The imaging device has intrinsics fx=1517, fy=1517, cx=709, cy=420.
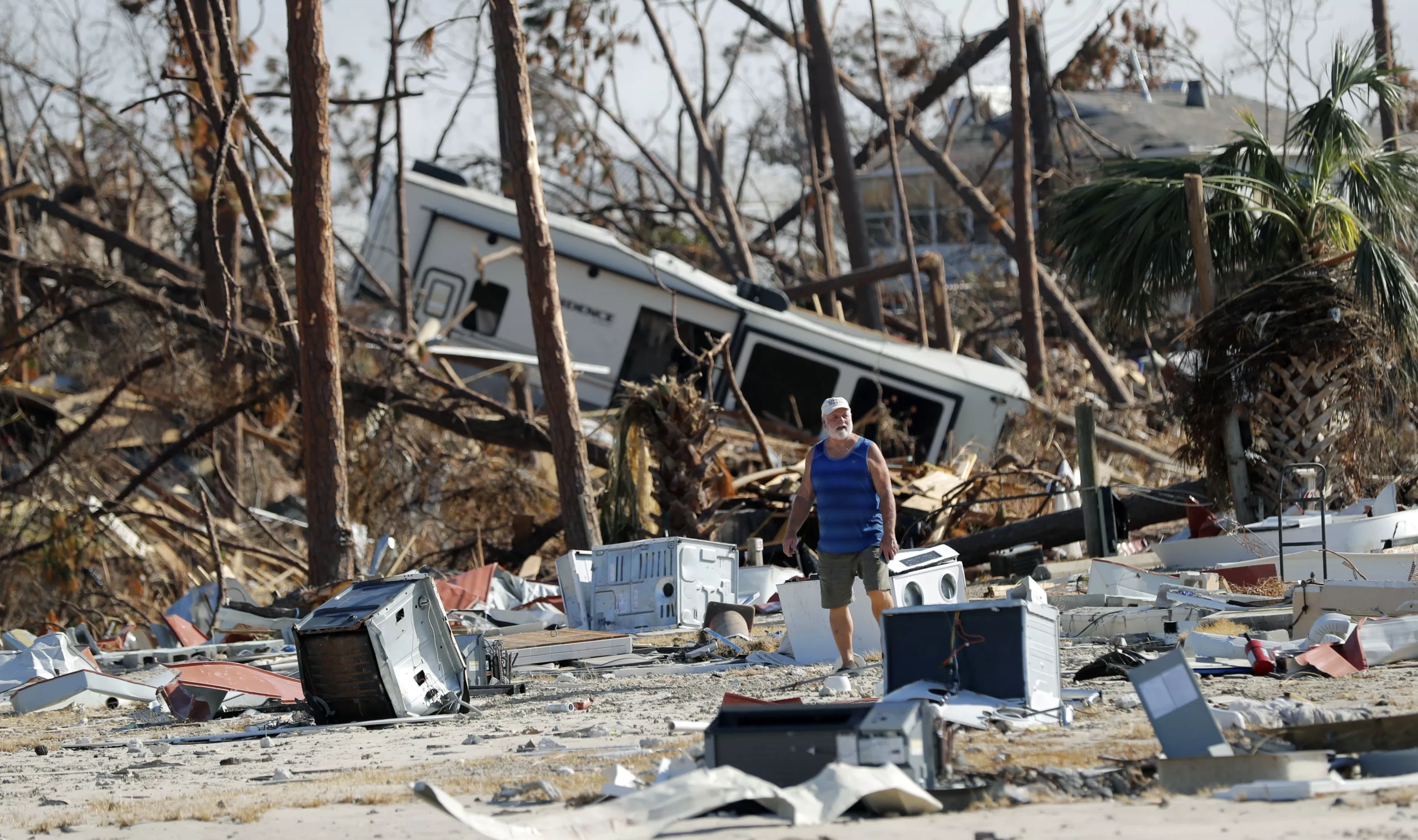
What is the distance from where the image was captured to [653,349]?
1888 centimetres

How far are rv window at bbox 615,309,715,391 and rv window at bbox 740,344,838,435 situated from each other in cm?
69

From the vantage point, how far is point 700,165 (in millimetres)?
36875

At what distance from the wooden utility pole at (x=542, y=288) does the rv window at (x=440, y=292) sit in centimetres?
510

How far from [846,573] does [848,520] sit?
0.28 meters

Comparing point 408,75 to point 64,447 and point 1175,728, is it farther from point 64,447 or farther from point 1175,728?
point 1175,728

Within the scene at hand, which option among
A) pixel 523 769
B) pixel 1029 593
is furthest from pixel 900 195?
pixel 523 769

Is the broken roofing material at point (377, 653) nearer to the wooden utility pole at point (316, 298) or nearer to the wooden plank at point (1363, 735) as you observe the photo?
the wooden plank at point (1363, 735)

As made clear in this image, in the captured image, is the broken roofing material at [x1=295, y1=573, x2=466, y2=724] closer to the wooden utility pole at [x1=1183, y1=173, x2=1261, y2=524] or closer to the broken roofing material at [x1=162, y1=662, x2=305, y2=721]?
the broken roofing material at [x1=162, y1=662, x2=305, y2=721]

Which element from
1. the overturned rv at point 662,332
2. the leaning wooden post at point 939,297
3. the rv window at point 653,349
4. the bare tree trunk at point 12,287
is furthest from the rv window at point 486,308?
the leaning wooden post at point 939,297

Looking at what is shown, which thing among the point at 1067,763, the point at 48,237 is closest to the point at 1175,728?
the point at 1067,763

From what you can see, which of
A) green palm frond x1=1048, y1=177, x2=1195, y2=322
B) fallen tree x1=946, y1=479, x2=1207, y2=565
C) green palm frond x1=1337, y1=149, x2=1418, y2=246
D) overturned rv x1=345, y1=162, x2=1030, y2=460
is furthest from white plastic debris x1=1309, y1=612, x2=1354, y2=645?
overturned rv x1=345, y1=162, x2=1030, y2=460

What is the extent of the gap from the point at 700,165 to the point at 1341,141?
2423 centimetres

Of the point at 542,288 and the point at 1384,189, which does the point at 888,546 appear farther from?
the point at 1384,189

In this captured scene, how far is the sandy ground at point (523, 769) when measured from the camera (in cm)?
392
